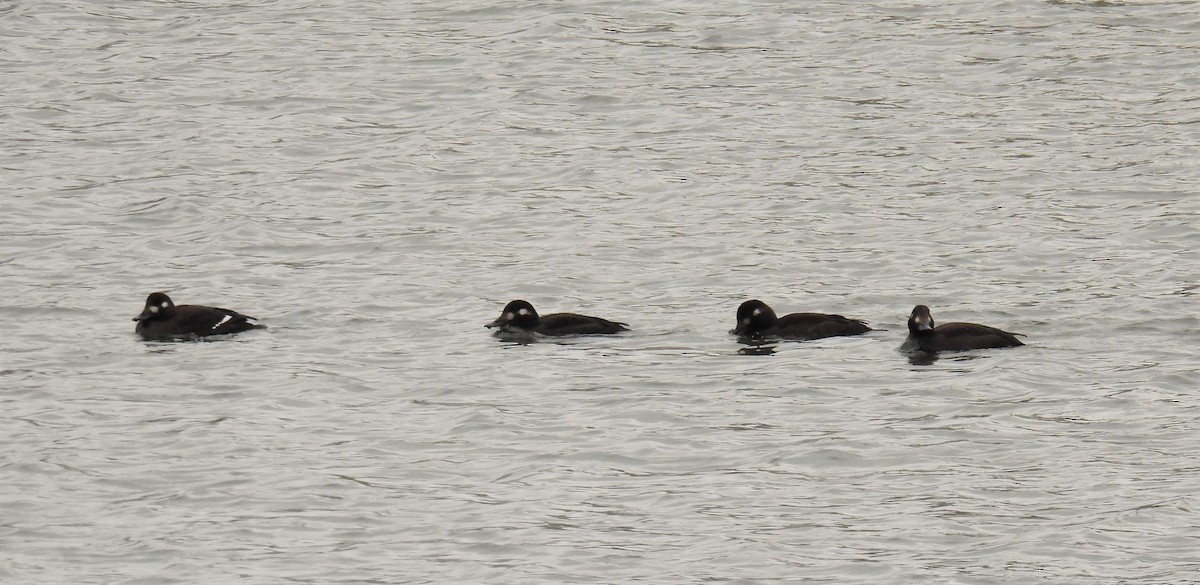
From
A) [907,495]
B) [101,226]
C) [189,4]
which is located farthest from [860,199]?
[189,4]

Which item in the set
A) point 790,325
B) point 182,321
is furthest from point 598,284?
Result: point 182,321

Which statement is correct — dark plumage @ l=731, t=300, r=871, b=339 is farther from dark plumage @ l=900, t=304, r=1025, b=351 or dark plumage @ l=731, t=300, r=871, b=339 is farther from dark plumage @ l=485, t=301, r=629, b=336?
dark plumage @ l=485, t=301, r=629, b=336

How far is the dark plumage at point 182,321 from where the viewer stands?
18.4 meters

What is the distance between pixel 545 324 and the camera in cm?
1838

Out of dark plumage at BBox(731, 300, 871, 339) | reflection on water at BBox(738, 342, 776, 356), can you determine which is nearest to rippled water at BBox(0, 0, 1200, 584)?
reflection on water at BBox(738, 342, 776, 356)

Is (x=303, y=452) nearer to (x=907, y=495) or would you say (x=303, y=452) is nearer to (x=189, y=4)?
(x=907, y=495)

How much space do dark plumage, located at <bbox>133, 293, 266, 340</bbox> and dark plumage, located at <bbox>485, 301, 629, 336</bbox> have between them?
2484mm

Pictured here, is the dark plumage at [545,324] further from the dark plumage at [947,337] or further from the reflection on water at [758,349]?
the dark plumage at [947,337]

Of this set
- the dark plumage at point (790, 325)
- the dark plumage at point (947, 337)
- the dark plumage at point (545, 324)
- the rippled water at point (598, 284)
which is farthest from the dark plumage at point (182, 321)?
the dark plumage at point (947, 337)

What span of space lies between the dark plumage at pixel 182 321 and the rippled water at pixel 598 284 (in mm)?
186

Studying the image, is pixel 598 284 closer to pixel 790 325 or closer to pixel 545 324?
pixel 545 324

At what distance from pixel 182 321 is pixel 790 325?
5.67 metres

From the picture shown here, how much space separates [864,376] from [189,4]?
20.8m

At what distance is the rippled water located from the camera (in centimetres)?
1278
